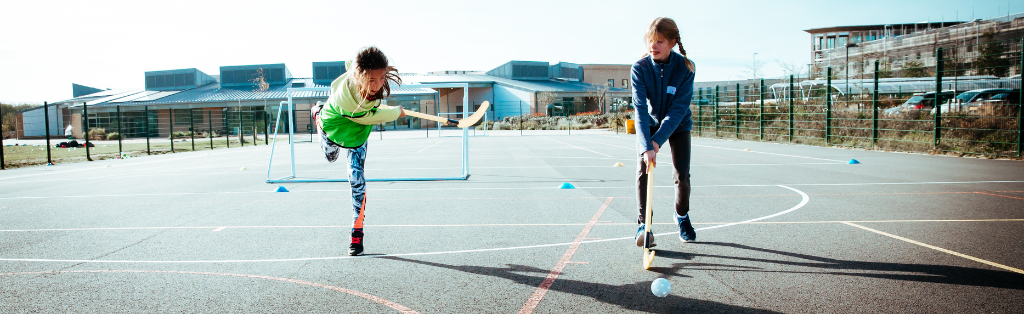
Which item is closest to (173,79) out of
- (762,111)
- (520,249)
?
(762,111)

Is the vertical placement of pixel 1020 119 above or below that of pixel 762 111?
below

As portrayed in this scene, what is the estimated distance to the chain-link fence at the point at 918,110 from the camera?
12.3m

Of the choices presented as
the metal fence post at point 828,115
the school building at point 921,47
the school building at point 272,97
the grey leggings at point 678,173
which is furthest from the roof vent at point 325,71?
the grey leggings at point 678,173

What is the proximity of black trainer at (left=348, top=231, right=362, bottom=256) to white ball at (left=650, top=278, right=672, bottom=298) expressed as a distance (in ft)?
6.95

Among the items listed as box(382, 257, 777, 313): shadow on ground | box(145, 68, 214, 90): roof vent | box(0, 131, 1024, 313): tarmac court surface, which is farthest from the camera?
box(145, 68, 214, 90): roof vent

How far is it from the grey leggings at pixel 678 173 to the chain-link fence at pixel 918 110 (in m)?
11.0

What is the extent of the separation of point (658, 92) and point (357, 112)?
206 cm

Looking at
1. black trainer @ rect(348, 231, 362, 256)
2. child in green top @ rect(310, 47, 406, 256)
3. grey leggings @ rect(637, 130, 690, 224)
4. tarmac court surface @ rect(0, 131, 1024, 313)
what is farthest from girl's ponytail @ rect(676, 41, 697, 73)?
black trainer @ rect(348, 231, 362, 256)

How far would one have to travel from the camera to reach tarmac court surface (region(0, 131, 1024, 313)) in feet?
10.0

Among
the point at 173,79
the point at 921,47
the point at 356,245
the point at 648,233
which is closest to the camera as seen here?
the point at 648,233

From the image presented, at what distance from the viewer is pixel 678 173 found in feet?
14.0

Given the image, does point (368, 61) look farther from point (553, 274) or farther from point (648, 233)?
point (648, 233)

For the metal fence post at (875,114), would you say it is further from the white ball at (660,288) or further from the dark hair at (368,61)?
the dark hair at (368,61)

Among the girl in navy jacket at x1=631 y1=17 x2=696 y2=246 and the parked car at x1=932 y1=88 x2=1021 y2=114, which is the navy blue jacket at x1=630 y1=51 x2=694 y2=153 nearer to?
the girl in navy jacket at x1=631 y1=17 x2=696 y2=246
